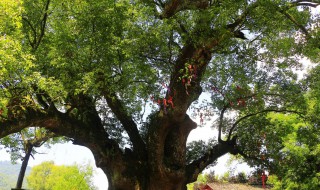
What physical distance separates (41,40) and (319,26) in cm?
796

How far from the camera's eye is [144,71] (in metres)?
9.42

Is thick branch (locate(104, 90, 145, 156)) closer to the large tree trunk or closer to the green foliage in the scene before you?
the large tree trunk

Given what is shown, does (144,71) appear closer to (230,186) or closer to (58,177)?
(230,186)

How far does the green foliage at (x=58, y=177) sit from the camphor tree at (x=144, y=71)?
873 inches

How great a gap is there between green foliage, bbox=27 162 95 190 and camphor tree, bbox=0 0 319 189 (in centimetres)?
2217

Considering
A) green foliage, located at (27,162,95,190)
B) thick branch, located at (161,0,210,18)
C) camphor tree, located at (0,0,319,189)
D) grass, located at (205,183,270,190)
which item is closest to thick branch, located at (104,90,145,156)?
camphor tree, located at (0,0,319,189)

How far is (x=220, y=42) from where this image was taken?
8.32 metres

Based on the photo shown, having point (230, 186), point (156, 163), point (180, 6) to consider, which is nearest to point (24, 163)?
point (156, 163)

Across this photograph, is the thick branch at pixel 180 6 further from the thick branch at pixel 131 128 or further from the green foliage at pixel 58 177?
the green foliage at pixel 58 177

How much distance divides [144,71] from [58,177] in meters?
42.3

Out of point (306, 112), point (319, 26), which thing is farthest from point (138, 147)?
point (319, 26)

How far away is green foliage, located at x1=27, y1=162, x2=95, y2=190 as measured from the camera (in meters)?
31.6

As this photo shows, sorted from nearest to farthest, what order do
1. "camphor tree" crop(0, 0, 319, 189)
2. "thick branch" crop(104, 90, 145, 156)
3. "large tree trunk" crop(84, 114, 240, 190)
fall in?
"camphor tree" crop(0, 0, 319, 189) → "large tree trunk" crop(84, 114, 240, 190) → "thick branch" crop(104, 90, 145, 156)

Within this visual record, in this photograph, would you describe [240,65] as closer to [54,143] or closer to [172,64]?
[172,64]
